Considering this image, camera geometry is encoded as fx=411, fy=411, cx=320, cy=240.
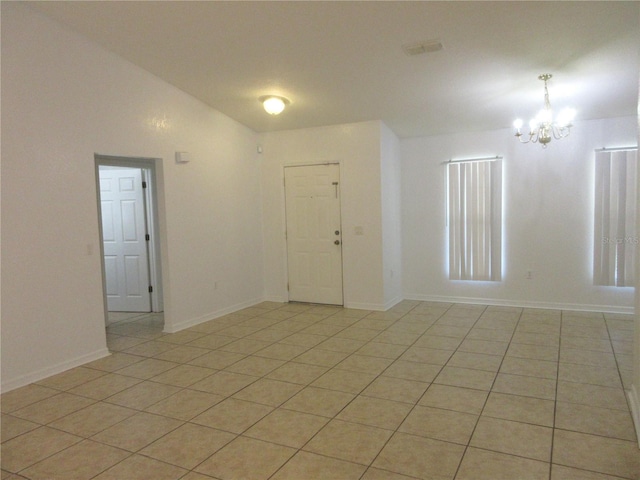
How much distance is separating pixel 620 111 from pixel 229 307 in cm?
548

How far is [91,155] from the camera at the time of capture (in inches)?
156

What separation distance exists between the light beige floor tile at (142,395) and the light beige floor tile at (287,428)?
36.4 inches

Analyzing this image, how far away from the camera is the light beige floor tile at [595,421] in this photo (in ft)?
8.00

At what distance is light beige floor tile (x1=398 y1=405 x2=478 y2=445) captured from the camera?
8.04 feet

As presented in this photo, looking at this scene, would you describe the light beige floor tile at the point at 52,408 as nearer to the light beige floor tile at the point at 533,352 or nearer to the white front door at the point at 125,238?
the white front door at the point at 125,238

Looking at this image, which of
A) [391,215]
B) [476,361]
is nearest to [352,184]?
[391,215]

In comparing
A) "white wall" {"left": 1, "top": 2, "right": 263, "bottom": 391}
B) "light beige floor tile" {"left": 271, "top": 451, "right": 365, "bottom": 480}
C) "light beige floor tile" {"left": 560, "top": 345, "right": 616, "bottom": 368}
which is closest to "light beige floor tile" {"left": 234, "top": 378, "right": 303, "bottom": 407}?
"light beige floor tile" {"left": 271, "top": 451, "right": 365, "bottom": 480}

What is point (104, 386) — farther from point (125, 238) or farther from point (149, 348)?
point (125, 238)

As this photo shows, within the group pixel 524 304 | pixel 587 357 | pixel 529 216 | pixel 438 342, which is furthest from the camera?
pixel 524 304

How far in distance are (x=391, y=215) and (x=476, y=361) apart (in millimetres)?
2721

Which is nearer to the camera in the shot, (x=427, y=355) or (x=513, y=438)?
(x=513, y=438)

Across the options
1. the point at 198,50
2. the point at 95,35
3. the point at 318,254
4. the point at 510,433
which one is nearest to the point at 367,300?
the point at 318,254

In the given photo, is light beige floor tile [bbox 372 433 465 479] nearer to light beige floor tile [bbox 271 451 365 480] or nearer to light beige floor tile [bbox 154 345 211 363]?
light beige floor tile [bbox 271 451 365 480]

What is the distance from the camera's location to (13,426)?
2719 millimetres
